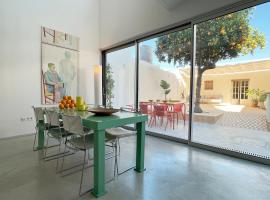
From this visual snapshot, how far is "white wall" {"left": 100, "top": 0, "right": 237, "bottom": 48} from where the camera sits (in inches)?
134

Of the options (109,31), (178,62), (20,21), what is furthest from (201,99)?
(20,21)

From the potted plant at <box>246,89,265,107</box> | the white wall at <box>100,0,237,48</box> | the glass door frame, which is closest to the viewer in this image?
the glass door frame

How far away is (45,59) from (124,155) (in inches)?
122

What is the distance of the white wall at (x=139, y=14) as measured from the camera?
134 inches

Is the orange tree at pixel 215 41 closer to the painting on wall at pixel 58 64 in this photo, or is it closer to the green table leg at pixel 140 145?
the green table leg at pixel 140 145

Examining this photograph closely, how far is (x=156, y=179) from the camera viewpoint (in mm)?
2311

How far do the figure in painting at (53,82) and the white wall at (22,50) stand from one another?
229 millimetres

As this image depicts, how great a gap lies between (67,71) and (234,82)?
13.0 ft

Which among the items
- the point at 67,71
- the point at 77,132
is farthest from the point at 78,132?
the point at 67,71

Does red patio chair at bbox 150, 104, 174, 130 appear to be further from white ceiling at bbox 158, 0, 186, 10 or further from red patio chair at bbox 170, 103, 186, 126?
white ceiling at bbox 158, 0, 186, 10

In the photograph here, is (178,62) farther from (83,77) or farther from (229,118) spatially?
(83,77)

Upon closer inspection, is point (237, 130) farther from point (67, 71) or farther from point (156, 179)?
point (67, 71)

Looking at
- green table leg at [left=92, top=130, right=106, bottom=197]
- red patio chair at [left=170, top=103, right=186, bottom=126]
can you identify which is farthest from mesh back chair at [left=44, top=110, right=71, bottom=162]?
red patio chair at [left=170, top=103, right=186, bottom=126]

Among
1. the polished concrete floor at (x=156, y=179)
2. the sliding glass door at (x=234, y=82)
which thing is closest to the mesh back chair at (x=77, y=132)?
the polished concrete floor at (x=156, y=179)
